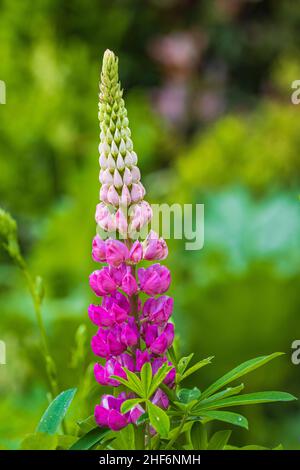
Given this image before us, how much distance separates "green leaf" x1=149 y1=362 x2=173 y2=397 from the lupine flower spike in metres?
0.01

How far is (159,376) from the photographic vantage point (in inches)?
19.8

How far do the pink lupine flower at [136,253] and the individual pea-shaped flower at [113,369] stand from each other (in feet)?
0.22

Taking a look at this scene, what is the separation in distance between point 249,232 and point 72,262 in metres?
0.46

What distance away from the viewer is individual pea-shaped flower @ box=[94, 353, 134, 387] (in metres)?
0.52

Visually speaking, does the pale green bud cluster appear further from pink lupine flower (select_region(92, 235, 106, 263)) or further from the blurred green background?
the blurred green background

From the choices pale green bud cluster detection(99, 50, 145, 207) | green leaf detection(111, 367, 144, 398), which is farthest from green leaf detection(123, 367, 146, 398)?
pale green bud cluster detection(99, 50, 145, 207)

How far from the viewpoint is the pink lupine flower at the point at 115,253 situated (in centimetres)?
52

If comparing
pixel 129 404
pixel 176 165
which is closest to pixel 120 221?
pixel 129 404

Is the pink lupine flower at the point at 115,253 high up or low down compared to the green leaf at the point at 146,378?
up

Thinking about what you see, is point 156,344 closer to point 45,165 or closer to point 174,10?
point 45,165

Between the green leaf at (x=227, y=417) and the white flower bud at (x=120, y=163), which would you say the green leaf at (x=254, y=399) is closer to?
the green leaf at (x=227, y=417)

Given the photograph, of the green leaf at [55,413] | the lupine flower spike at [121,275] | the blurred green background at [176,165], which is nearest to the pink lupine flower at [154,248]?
the lupine flower spike at [121,275]

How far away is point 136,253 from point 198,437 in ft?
0.47

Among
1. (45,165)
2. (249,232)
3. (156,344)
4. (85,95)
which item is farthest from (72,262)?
(156,344)
